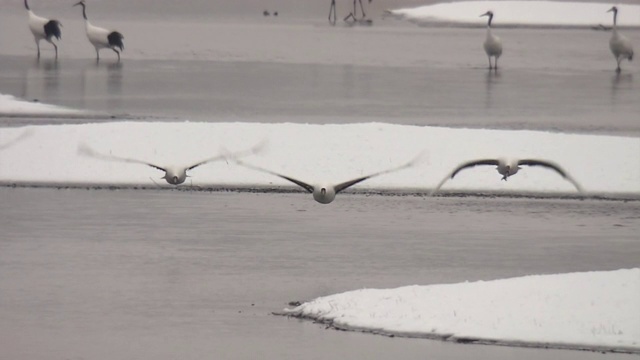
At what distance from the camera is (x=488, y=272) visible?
48.6 feet

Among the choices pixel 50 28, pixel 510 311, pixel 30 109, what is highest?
pixel 510 311

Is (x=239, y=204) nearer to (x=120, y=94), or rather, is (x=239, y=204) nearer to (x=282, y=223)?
(x=282, y=223)

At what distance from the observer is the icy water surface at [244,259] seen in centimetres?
1212

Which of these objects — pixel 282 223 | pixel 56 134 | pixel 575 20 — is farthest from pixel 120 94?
pixel 575 20

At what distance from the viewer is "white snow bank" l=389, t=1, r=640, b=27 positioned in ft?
168

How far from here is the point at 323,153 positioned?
2131cm

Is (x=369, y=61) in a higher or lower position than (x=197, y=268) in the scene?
lower

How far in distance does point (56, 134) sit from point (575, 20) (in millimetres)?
32682

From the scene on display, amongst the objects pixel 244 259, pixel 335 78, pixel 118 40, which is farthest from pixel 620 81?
pixel 244 259

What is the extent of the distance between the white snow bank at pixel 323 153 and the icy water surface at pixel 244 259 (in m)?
0.73

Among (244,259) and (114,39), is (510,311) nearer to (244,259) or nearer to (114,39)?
(244,259)

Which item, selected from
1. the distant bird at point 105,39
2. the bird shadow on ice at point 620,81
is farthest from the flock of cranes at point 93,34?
the bird shadow on ice at point 620,81

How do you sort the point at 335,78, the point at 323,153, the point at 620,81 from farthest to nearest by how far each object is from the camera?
the point at 620,81
the point at 335,78
the point at 323,153

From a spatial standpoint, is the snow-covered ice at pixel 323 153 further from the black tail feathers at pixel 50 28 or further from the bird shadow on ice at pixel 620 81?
the black tail feathers at pixel 50 28
